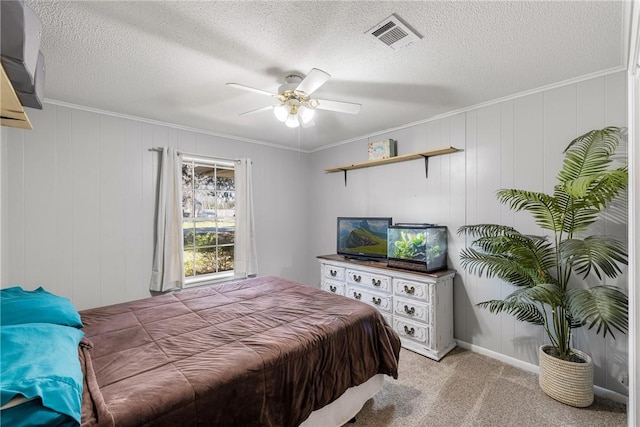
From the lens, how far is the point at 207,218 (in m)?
3.75

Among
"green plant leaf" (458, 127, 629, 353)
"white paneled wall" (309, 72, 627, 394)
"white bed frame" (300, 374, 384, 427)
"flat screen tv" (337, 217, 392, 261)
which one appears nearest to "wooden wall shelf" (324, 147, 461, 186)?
"white paneled wall" (309, 72, 627, 394)

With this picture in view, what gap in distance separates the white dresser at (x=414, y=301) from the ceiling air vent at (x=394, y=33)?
1.98m

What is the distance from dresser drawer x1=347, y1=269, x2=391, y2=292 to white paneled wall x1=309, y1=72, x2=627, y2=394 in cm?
73

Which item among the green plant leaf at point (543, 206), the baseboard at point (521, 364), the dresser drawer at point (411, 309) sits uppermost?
the green plant leaf at point (543, 206)

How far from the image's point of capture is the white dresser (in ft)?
9.00

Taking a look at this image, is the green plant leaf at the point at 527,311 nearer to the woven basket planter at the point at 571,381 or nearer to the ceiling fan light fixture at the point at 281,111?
the woven basket planter at the point at 571,381

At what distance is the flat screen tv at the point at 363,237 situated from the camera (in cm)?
355

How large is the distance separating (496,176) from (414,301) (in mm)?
1444

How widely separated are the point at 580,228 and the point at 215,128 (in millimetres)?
3711

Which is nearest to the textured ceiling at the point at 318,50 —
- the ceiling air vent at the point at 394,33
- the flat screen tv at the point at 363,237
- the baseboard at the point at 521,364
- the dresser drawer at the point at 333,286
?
the ceiling air vent at the point at 394,33

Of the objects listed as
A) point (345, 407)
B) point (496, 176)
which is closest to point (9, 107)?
point (345, 407)

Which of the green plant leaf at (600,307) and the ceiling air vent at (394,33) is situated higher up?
the ceiling air vent at (394,33)

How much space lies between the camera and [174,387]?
119 cm

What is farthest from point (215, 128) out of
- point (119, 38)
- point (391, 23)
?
point (391, 23)
